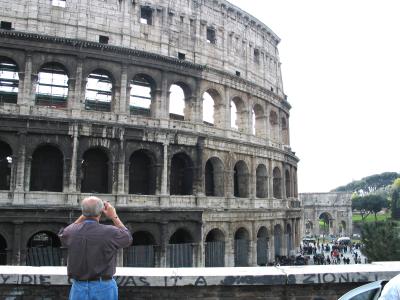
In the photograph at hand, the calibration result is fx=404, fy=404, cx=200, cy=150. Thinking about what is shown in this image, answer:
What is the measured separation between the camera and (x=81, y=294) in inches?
140

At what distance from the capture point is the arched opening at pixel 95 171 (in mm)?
18094

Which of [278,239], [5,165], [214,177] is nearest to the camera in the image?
[5,165]

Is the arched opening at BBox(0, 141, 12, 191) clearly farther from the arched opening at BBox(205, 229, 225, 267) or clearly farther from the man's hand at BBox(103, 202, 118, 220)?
the man's hand at BBox(103, 202, 118, 220)

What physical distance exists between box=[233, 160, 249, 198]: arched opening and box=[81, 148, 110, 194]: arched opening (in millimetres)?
7657

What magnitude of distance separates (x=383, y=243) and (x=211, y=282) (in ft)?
56.2

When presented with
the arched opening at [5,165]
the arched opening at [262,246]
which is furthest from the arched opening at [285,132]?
the arched opening at [5,165]

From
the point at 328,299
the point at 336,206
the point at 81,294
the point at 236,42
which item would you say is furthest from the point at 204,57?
the point at 336,206

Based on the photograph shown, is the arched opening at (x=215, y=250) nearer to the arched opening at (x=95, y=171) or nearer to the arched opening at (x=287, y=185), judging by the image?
the arched opening at (x=95, y=171)

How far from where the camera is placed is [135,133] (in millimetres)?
18297

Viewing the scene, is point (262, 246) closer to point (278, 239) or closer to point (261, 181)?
point (278, 239)

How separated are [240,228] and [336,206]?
3576 cm

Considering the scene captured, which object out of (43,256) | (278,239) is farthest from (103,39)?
(278,239)

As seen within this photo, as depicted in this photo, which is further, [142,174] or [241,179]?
[241,179]

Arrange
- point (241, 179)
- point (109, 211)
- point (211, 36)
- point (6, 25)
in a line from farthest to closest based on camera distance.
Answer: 1. point (241, 179)
2. point (211, 36)
3. point (6, 25)
4. point (109, 211)
